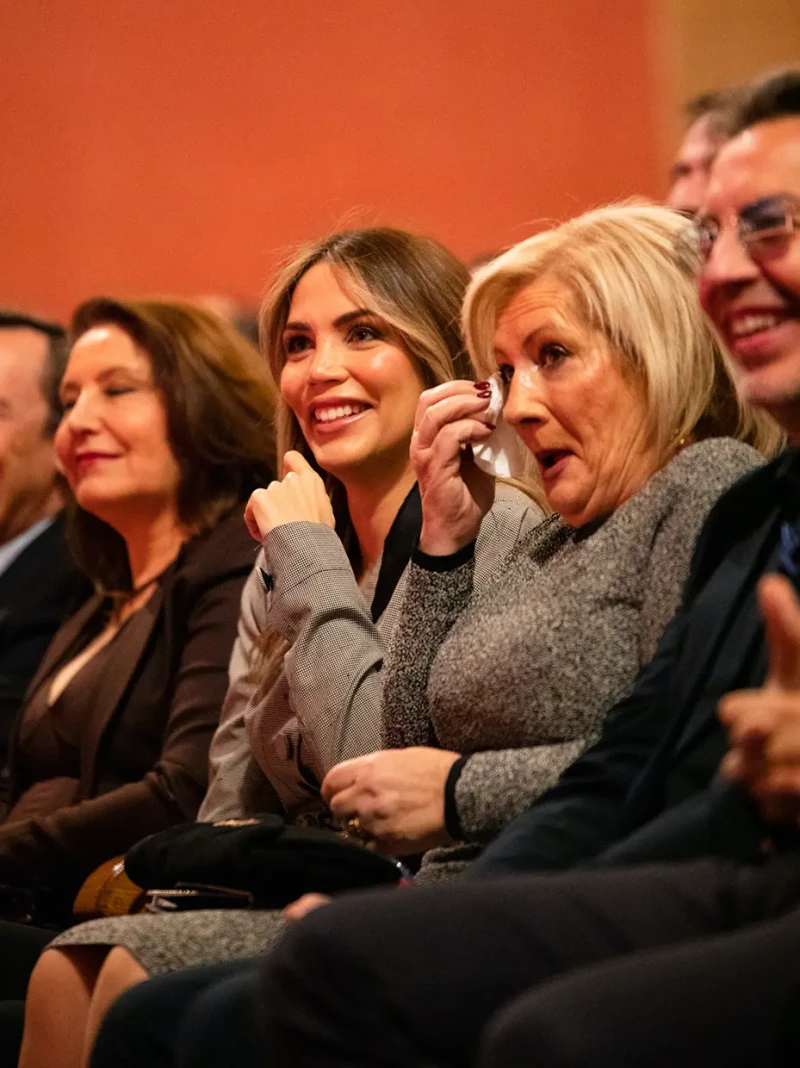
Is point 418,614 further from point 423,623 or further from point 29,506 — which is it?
point 29,506

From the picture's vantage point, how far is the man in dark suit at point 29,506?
9.87 feet

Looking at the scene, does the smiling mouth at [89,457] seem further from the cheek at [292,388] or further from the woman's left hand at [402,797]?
the woman's left hand at [402,797]

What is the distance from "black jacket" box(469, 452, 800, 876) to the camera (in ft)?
4.32

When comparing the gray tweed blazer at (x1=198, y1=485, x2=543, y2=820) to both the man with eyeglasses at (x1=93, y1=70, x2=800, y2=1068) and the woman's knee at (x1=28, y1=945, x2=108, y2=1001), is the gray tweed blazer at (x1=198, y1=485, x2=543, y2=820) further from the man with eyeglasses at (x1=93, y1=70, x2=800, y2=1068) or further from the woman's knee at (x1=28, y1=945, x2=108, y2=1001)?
the man with eyeglasses at (x1=93, y1=70, x2=800, y2=1068)

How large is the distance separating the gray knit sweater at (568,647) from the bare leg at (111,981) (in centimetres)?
36

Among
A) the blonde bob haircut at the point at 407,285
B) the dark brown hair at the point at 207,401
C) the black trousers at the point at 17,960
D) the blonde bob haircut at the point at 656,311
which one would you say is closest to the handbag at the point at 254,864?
the black trousers at the point at 17,960

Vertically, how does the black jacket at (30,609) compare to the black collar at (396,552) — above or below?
below

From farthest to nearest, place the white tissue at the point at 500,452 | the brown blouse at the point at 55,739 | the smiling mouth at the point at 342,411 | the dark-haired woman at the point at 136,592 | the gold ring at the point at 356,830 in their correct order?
the brown blouse at the point at 55,739, the dark-haired woman at the point at 136,592, the smiling mouth at the point at 342,411, the white tissue at the point at 500,452, the gold ring at the point at 356,830

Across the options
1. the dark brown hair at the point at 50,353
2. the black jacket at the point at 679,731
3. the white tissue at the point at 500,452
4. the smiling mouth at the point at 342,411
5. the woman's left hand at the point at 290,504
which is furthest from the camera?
the dark brown hair at the point at 50,353

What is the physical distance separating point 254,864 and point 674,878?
2.22ft

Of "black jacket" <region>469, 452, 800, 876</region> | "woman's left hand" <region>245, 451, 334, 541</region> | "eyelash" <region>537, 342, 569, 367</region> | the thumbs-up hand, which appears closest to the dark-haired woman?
"woman's left hand" <region>245, 451, 334, 541</region>

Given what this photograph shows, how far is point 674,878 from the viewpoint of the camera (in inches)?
44.8

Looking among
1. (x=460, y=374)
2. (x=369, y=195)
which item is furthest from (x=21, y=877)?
(x=369, y=195)

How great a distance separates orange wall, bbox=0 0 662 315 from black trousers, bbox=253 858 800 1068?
11.2ft
